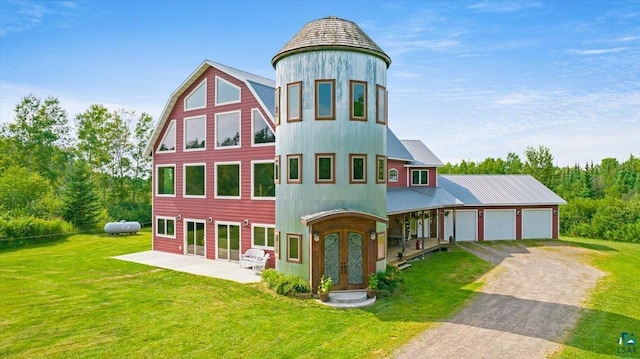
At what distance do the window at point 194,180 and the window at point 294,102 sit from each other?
7649mm

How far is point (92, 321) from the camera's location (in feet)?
33.0

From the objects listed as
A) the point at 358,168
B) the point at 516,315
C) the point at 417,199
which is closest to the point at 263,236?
the point at 358,168

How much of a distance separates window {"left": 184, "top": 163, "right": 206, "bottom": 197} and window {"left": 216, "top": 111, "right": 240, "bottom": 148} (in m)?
1.83

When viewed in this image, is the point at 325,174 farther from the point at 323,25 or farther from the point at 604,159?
the point at 604,159

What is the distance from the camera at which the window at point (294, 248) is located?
13.0m

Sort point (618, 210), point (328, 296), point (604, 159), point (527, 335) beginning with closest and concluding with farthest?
point (527, 335), point (328, 296), point (618, 210), point (604, 159)

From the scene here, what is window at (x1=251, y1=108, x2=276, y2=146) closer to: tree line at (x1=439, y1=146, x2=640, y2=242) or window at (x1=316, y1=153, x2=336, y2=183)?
window at (x1=316, y1=153, x2=336, y2=183)

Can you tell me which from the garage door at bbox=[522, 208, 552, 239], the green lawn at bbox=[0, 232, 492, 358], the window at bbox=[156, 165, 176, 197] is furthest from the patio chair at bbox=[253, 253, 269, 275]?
the garage door at bbox=[522, 208, 552, 239]

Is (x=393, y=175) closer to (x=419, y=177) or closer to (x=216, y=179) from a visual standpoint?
(x=419, y=177)

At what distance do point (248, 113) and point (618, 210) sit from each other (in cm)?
2854

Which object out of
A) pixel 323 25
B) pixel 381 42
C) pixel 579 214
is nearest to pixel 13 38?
pixel 323 25

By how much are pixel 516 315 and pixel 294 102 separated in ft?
32.6

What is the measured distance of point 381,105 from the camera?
1385 cm

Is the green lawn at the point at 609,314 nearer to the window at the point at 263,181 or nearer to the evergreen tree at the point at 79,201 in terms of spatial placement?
the window at the point at 263,181
